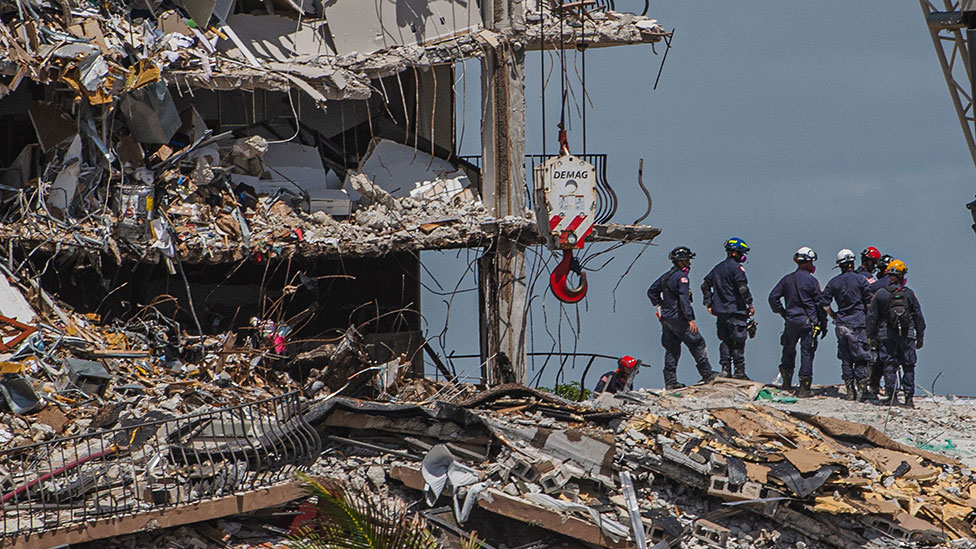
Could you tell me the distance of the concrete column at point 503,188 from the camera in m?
19.0

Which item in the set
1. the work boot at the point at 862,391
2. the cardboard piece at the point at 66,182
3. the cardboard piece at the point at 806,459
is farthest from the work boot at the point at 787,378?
the cardboard piece at the point at 66,182

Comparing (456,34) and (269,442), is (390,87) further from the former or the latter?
(269,442)

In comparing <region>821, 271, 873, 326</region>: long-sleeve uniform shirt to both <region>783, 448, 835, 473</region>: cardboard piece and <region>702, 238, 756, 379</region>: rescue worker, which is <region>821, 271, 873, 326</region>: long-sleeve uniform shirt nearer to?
<region>702, 238, 756, 379</region>: rescue worker

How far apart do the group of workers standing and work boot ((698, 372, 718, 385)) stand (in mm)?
13

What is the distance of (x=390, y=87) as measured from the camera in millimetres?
20750

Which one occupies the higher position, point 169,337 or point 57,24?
point 57,24

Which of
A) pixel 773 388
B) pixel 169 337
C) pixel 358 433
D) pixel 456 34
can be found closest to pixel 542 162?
pixel 456 34

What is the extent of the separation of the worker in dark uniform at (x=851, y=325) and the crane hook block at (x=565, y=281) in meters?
3.23

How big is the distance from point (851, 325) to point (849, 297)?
1.21ft

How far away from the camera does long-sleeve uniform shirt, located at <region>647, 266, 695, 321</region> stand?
17781 mm

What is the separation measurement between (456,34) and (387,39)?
98cm

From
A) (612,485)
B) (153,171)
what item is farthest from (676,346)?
(153,171)

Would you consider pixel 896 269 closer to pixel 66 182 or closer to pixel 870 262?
pixel 870 262

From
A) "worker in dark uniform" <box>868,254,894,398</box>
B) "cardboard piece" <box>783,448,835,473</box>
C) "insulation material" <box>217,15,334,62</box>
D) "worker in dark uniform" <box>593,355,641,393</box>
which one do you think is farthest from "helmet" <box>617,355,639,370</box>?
"insulation material" <box>217,15,334,62</box>
